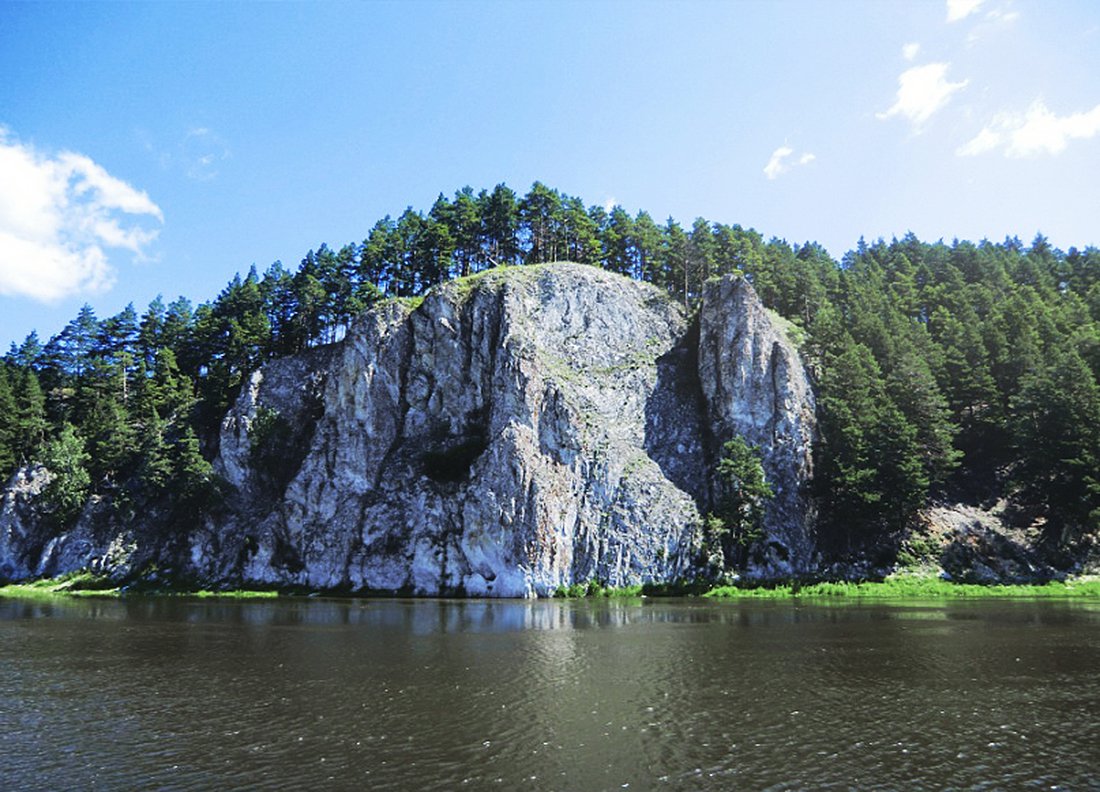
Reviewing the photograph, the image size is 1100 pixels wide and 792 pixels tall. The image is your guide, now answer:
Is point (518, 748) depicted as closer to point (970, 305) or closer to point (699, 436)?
point (699, 436)

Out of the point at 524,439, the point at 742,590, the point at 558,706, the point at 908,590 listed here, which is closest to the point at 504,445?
the point at 524,439

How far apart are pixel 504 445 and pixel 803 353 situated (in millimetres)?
41989

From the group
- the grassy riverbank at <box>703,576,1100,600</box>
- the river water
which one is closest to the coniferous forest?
the grassy riverbank at <box>703,576,1100,600</box>

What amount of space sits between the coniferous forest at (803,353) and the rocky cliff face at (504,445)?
5918mm

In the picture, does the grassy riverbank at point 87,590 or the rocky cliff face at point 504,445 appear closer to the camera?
the rocky cliff face at point 504,445

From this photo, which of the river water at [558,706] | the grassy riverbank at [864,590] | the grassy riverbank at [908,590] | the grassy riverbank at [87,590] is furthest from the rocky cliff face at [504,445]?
the river water at [558,706]

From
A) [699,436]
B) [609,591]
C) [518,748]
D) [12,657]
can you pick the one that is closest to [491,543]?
[609,591]

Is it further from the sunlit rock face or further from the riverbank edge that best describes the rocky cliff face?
the riverbank edge

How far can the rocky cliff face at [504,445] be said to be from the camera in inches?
2793

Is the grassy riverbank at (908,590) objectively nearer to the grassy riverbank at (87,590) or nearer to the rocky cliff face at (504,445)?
the rocky cliff face at (504,445)

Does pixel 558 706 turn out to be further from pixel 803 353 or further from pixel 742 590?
pixel 803 353

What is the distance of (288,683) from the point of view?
27234mm

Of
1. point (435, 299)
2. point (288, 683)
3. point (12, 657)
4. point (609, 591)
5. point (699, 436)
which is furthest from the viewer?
point (435, 299)

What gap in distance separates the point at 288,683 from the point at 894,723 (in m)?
22.7
